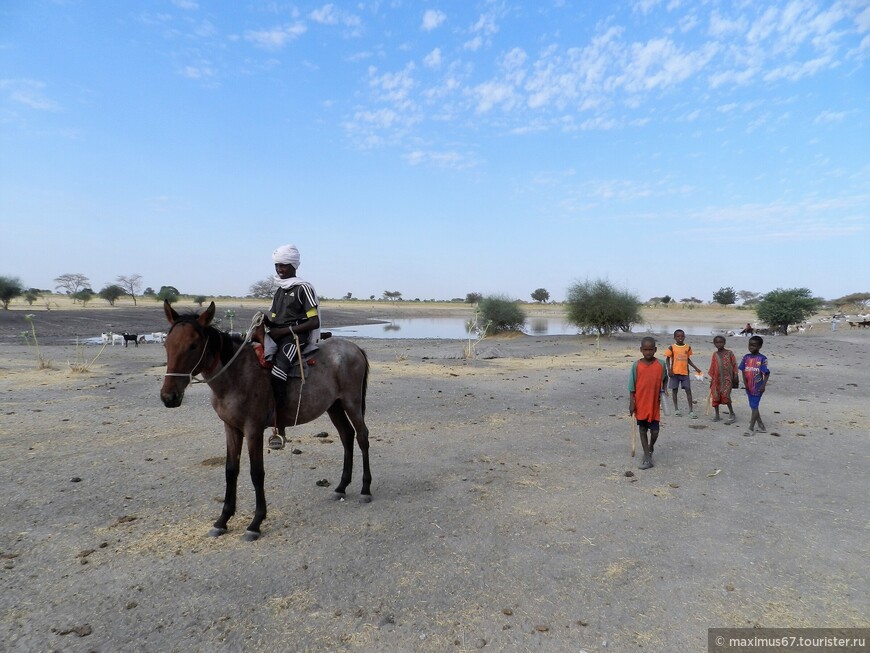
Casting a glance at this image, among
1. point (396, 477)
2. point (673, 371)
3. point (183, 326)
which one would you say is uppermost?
point (183, 326)

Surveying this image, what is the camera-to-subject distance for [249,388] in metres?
4.91

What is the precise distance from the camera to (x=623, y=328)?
33656 mm

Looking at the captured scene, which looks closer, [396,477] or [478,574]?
[478,574]

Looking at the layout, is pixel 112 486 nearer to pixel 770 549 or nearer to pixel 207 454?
pixel 207 454

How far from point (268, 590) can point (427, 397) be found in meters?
8.59

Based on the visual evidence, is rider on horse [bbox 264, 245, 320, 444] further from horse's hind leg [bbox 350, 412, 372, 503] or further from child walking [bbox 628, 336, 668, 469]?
child walking [bbox 628, 336, 668, 469]

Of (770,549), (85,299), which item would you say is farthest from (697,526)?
(85,299)

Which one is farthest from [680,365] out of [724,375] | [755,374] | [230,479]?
[230,479]

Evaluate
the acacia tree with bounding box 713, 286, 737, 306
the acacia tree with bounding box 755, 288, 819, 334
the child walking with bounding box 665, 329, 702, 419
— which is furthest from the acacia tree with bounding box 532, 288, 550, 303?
the child walking with bounding box 665, 329, 702, 419

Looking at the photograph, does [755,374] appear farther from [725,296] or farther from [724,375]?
[725,296]

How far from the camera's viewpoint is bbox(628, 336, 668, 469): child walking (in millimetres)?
6941

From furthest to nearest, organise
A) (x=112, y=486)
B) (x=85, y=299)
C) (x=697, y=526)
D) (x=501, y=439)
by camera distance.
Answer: (x=85, y=299)
(x=501, y=439)
(x=112, y=486)
(x=697, y=526)

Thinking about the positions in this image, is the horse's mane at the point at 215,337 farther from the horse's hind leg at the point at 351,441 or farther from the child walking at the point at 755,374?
the child walking at the point at 755,374

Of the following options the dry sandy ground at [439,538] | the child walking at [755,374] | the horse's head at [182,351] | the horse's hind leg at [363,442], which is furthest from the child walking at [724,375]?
the horse's head at [182,351]
